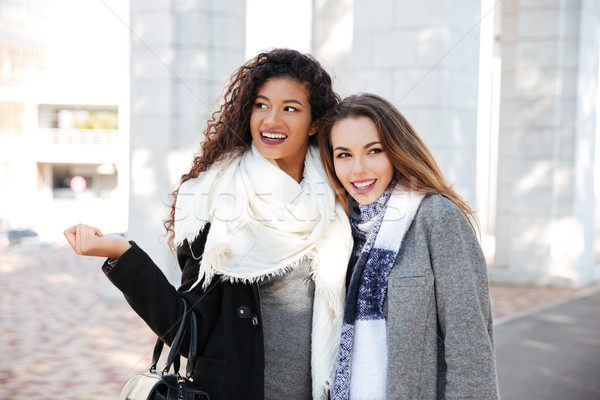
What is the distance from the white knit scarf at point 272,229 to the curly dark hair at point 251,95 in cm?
6

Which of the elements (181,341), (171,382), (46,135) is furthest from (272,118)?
(46,135)

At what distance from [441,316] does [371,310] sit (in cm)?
22

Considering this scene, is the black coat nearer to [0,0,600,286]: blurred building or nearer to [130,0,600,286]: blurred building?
[0,0,600,286]: blurred building

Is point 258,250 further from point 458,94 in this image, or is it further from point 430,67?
point 458,94

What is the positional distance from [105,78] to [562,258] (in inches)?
1107

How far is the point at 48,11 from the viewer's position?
29969 millimetres

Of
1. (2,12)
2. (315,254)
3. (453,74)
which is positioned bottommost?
(315,254)

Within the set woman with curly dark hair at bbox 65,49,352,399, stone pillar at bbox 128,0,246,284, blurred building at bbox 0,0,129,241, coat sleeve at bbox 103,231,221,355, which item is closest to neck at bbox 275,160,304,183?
woman with curly dark hair at bbox 65,49,352,399

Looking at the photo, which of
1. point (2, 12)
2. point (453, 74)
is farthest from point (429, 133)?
point (2, 12)

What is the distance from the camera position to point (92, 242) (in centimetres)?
163

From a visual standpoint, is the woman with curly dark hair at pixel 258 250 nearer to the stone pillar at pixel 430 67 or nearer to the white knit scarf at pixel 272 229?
the white knit scarf at pixel 272 229

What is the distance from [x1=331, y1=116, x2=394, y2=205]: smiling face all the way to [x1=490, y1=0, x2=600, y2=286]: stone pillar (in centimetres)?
810

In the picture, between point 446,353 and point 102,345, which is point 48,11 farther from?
point 446,353

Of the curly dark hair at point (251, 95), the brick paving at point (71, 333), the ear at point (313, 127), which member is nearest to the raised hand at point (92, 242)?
the curly dark hair at point (251, 95)
